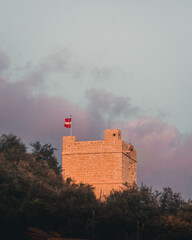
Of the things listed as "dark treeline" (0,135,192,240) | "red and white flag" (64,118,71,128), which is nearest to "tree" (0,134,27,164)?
"dark treeline" (0,135,192,240)

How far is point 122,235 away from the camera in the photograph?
3070 centimetres

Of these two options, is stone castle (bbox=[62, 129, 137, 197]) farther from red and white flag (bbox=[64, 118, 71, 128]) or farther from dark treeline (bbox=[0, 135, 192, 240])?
dark treeline (bbox=[0, 135, 192, 240])

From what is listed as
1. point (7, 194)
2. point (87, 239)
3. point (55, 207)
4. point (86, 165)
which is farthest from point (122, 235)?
point (86, 165)

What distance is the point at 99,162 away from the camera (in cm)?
4566

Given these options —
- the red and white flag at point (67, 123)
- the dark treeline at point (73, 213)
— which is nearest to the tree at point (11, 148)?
the dark treeline at point (73, 213)

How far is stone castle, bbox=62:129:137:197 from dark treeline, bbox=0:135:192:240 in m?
3.28

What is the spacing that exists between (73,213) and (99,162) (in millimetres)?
15340

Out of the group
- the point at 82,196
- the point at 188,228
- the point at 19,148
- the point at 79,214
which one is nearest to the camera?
the point at 79,214

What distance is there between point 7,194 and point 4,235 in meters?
3.80

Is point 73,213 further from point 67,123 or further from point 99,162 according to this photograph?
point 67,123

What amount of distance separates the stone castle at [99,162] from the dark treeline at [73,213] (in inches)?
129

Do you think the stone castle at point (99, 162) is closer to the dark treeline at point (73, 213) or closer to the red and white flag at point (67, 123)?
the red and white flag at point (67, 123)

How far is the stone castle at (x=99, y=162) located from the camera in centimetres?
4494

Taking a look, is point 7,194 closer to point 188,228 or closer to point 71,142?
point 188,228
